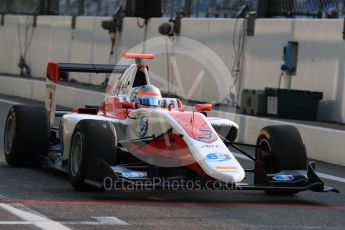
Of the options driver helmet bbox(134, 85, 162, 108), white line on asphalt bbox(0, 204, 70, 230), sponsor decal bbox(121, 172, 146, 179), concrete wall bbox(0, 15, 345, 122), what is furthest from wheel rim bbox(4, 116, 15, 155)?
concrete wall bbox(0, 15, 345, 122)

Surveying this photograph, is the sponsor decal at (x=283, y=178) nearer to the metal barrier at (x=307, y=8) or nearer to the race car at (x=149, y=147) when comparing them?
the race car at (x=149, y=147)

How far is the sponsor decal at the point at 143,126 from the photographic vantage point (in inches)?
417

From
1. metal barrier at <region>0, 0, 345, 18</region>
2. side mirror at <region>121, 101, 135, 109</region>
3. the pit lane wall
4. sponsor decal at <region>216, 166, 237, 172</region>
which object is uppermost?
metal barrier at <region>0, 0, 345, 18</region>

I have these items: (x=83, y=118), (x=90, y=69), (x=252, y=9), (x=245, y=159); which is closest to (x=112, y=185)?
(x=83, y=118)

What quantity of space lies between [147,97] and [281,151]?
1.73 metres

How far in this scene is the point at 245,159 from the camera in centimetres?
1459

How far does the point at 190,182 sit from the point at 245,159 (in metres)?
4.75

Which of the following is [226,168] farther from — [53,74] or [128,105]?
[53,74]

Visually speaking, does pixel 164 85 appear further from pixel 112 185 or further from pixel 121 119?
pixel 112 185

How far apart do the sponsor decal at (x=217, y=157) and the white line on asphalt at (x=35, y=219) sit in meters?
1.92

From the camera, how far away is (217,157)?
971 centimetres

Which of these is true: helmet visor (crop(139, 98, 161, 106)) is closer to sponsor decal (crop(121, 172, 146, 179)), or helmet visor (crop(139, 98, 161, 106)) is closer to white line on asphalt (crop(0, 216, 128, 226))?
sponsor decal (crop(121, 172, 146, 179))

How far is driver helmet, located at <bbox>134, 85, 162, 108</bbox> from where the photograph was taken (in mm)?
11250

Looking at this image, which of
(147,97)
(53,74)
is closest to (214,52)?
(53,74)
